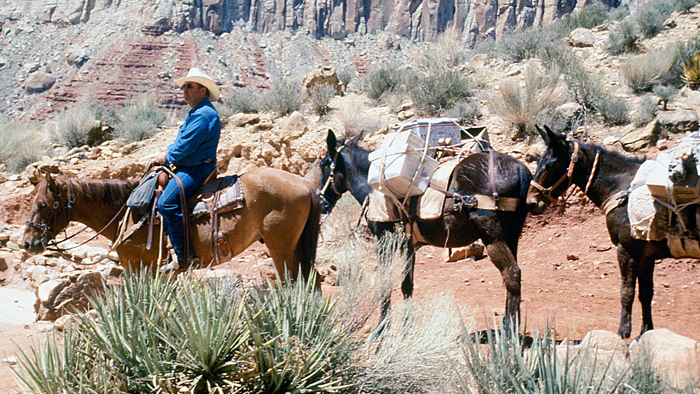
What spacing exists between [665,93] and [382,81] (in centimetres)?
827

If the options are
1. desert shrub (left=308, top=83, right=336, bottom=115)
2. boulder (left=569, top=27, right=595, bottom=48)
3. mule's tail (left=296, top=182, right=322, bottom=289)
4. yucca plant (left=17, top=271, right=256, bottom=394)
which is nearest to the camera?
yucca plant (left=17, top=271, right=256, bottom=394)

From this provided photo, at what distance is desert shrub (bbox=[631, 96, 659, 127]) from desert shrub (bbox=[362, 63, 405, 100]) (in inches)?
287

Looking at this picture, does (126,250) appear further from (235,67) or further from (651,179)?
(235,67)

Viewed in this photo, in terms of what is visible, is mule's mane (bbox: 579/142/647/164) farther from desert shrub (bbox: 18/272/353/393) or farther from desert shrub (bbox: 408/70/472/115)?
desert shrub (bbox: 408/70/472/115)

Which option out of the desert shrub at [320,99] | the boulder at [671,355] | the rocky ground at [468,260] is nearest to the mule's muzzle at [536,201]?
the rocky ground at [468,260]

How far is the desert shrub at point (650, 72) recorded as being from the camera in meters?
13.0

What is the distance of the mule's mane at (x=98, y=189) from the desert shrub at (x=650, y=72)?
12.2 m

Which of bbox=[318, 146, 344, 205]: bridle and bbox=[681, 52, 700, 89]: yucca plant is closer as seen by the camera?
bbox=[318, 146, 344, 205]: bridle

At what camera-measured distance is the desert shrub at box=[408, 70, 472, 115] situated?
14.3 meters

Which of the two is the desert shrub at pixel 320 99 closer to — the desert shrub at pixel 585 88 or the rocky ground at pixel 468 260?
the rocky ground at pixel 468 260

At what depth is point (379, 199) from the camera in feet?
20.7

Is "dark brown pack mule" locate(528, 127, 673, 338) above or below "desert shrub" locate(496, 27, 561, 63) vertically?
below

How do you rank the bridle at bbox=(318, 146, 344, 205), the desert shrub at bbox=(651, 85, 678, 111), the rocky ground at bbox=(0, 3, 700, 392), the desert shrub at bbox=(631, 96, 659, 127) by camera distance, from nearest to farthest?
the bridle at bbox=(318, 146, 344, 205) < the rocky ground at bbox=(0, 3, 700, 392) < the desert shrub at bbox=(631, 96, 659, 127) < the desert shrub at bbox=(651, 85, 678, 111)

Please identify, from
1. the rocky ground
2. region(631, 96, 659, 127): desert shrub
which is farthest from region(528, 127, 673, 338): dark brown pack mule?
region(631, 96, 659, 127): desert shrub
